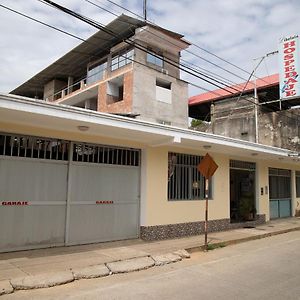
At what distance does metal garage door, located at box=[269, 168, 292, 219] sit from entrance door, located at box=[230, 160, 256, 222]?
1766 millimetres

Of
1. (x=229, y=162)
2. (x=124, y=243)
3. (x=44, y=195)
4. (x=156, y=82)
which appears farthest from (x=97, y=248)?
(x=156, y=82)

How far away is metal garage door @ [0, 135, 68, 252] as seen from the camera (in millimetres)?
8047

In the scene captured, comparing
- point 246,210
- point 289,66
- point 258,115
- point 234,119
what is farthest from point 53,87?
point 246,210

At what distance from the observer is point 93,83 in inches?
1136

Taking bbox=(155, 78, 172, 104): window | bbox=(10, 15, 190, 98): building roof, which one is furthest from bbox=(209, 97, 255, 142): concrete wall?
bbox=(10, 15, 190, 98): building roof

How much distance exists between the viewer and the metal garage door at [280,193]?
57.2 feet

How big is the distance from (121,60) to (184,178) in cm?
1690

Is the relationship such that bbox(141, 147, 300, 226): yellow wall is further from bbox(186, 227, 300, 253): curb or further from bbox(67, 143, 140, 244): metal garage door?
bbox(186, 227, 300, 253): curb

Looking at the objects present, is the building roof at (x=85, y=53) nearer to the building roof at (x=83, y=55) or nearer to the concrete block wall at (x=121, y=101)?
the building roof at (x=83, y=55)

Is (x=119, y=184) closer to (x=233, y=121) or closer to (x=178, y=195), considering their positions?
(x=178, y=195)

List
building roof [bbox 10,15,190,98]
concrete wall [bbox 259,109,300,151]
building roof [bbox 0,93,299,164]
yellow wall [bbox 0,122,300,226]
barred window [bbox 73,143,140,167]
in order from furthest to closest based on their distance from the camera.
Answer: concrete wall [bbox 259,109,300,151], building roof [bbox 10,15,190,98], barred window [bbox 73,143,140,167], yellow wall [bbox 0,122,300,226], building roof [bbox 0,93,299,164]

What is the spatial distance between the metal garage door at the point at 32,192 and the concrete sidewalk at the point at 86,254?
383 mm

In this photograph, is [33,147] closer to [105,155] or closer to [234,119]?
[105,155]

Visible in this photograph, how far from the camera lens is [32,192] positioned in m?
8.45
